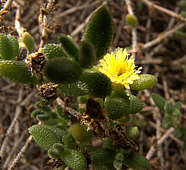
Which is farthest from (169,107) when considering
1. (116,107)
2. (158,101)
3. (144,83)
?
(116,107)

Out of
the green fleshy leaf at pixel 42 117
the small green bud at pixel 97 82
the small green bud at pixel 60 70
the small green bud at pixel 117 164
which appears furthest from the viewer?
the green fleshy leaf at pixel 42 117

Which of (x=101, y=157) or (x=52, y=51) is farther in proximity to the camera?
(x=101, y=157)

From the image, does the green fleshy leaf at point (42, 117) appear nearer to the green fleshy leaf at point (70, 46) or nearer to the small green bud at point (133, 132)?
A: the small green bud at point (133, 132)

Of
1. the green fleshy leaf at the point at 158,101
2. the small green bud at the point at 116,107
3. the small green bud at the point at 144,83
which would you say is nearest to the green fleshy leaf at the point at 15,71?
the small green bud at the point at 116,107

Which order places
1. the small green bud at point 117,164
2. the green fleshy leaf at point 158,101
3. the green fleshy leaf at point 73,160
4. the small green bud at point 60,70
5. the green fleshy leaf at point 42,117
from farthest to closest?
the green fleshy leaf at point 158,101 → the green fleshy leaf at point 42,117 → the small green bud at point 117,164 → the green fleshy leaf at point 73,160 → the small green bud at point 60,70

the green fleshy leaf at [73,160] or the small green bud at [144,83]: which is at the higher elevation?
the small green bud at [144,83]

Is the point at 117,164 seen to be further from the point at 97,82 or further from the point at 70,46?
the point at 70,46
